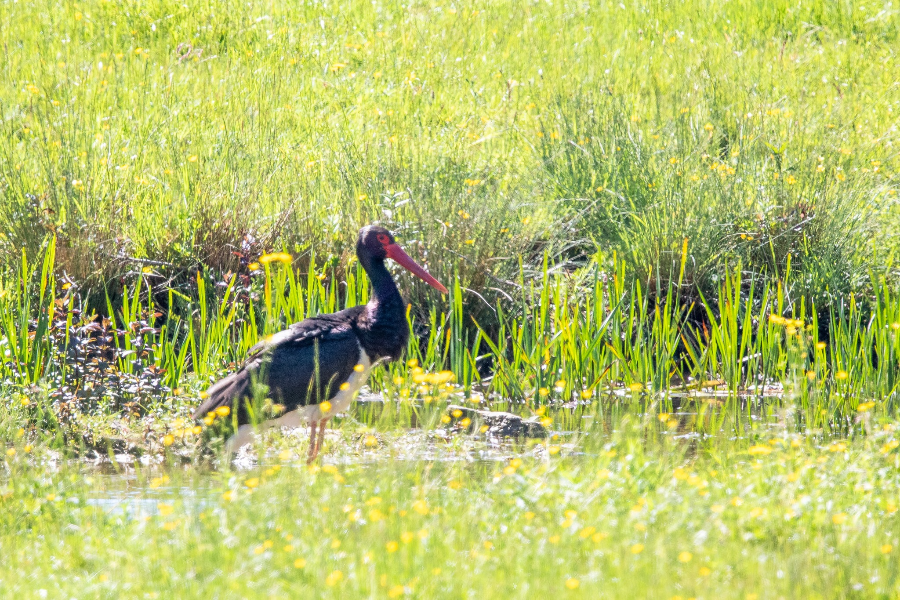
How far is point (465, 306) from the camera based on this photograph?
798 cm

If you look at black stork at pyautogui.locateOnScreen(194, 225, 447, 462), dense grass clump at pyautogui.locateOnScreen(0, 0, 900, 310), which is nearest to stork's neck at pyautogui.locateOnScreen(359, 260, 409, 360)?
black stork at pyautogui.locateOnScreen(194, 225, 447, 462)

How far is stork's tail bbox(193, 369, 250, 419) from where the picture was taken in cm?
566

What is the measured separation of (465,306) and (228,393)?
8.63 feet

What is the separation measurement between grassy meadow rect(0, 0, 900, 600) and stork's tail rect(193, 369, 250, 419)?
0.11 metres

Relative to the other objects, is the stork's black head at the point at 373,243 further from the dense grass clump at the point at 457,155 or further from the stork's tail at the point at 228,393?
the dense grass clump at the point at 457,155

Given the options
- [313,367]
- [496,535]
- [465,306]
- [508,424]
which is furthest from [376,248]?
[496,535]

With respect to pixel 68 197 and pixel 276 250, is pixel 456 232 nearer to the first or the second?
pixel 276 250

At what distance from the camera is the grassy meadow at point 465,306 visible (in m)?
3.56

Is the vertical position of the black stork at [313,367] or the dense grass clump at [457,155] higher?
the dense grass clump at [457,155]

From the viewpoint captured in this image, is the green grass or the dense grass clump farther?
the dense grass clump

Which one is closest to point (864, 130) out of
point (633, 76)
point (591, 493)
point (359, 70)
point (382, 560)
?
point (633, 76)

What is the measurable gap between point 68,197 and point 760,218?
496cm

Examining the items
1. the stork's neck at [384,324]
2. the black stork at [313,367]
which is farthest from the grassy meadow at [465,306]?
the stork's neck at [384,324]

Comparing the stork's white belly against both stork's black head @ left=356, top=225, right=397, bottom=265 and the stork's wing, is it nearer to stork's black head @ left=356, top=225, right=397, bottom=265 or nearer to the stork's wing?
the stork's wing
